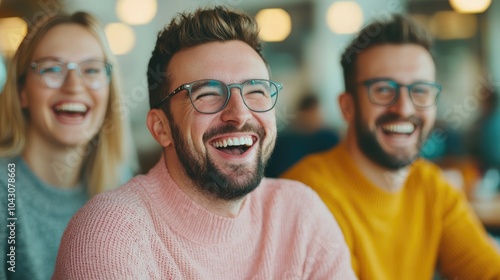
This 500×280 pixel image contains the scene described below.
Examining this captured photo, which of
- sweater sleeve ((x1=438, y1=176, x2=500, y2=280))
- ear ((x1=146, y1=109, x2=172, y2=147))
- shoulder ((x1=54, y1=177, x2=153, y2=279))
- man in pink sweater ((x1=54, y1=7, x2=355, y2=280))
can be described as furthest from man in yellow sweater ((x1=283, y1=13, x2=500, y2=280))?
shoulder ((x1=54, y1=177, x2=153, y2=279))

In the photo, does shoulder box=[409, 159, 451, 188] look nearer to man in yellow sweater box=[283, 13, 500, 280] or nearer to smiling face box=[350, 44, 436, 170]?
man in yellow sweater box=[283, 13, 500, 280]

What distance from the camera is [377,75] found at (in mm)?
1660

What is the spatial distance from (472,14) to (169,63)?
15.0 feet

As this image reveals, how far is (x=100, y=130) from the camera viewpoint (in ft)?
5.58

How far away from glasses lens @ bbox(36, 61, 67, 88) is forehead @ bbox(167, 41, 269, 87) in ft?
1.41

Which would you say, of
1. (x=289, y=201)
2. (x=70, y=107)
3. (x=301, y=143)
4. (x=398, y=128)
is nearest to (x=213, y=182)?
(x=289, y=201)

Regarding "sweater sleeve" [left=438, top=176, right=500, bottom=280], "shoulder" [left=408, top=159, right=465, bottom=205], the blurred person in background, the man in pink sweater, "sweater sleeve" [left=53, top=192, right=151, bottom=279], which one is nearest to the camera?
"sweater sleeve" [left=53, top=192, right=151, bottom=279]

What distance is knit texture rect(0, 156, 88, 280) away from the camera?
145 cm

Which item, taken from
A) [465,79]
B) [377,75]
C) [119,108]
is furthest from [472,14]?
[119,108]

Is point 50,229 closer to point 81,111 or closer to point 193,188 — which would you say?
point 81,111

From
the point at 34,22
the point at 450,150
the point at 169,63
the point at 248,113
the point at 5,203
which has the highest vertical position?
the point at 34,22

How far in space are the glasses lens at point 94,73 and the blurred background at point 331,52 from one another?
0.23m

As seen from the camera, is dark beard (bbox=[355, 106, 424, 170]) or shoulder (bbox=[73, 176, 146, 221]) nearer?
shoulder (bbox=[73, 176, 146, 221])

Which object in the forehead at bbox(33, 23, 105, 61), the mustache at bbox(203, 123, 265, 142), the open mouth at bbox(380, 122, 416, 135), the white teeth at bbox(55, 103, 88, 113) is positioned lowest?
the open mouth at bbox(380, 122, 416, 135)
